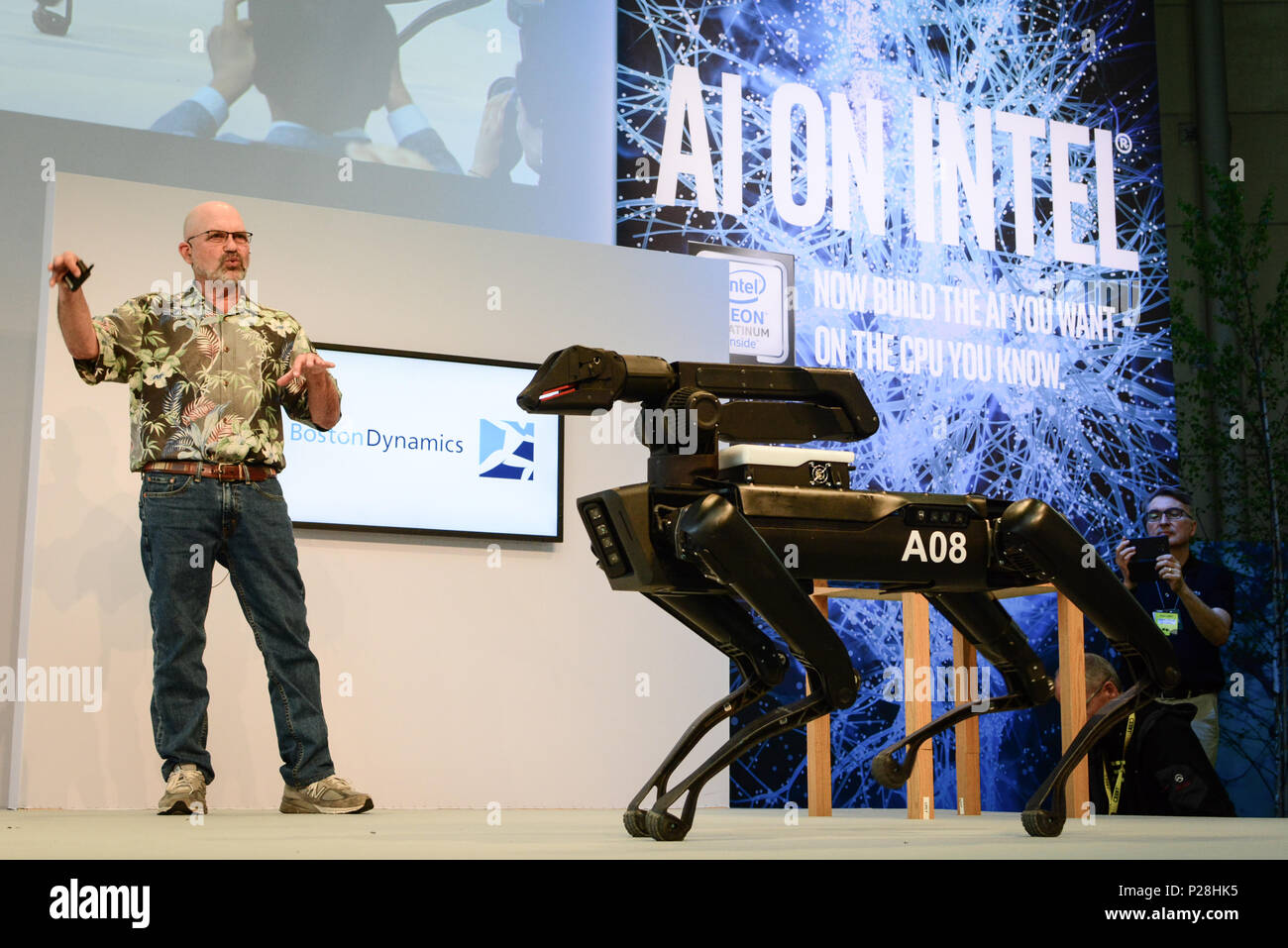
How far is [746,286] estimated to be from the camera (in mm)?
5215

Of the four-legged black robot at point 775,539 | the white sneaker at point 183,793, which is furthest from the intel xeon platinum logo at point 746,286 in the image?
the four-legged black robot at point 775,539

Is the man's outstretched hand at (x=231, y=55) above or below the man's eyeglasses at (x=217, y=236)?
above

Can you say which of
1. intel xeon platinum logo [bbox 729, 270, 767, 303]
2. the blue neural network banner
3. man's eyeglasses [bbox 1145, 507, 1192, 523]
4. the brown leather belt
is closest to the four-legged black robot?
the brown leather belt

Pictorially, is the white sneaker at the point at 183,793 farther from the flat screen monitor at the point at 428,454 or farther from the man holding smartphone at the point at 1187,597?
the man holding smartphone at the point at 1187,597

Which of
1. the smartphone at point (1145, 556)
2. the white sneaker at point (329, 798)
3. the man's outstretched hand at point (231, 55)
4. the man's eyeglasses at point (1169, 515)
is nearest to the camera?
the white sneaker at point (329, 798)

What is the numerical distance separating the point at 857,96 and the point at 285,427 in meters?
3.35

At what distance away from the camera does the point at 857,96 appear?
570 centimetres

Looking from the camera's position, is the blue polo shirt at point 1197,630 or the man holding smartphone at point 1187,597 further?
the blue polo shirt at point 1197,630

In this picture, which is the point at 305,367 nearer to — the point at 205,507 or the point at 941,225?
the point at 205,507

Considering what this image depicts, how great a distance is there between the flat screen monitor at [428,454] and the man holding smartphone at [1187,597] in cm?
186

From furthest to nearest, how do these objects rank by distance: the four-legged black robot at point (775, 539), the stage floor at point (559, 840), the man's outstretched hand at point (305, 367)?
the man's outstretched hand at point (305, 367), the four-legged black robot at point (775, 539), the stage floor at point (559, 840)

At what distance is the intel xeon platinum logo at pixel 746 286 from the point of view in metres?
5.16
